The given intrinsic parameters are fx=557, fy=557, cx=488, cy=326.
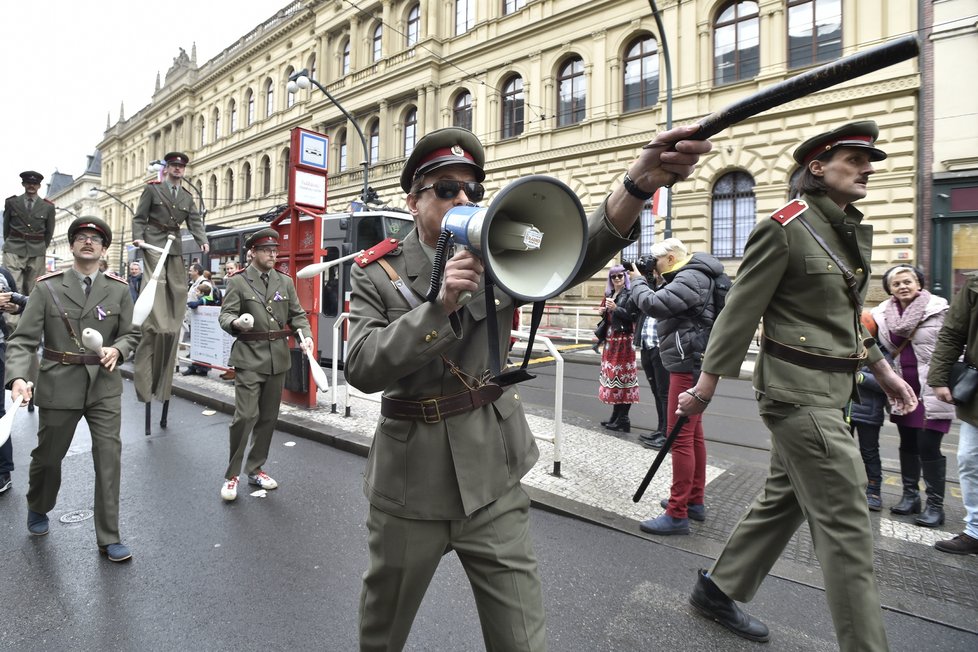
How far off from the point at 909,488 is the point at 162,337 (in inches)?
306

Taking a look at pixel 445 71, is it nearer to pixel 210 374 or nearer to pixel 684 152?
pixel 210 374

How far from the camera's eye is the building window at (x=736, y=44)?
17.6 meters

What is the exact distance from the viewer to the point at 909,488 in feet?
14.0

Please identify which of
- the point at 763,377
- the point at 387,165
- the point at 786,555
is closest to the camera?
the point at 763,377

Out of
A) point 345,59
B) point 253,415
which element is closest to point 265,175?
point 345,59

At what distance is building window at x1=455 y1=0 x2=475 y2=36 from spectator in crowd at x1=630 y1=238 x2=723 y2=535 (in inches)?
985

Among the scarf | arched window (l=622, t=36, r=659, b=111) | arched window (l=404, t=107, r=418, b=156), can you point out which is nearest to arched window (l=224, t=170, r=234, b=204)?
arched window (l=404, t=107, r=418, b=156)

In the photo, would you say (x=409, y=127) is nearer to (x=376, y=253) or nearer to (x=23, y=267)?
(x=23, y=267)

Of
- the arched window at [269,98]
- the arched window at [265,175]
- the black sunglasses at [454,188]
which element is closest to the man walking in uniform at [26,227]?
the black sunglasses at [454,188]

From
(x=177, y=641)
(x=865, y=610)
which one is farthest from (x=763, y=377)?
(x=177, y=641)

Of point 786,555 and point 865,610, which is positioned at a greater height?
point 865,610

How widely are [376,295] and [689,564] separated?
111 inches

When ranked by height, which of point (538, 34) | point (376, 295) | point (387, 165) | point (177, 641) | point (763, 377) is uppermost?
point (538, 34)

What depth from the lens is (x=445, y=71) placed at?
86.7 ft
